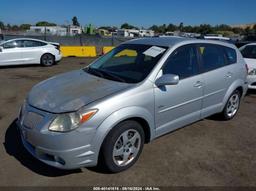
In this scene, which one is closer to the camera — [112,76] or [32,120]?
[32,120]

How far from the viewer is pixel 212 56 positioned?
15.2ft

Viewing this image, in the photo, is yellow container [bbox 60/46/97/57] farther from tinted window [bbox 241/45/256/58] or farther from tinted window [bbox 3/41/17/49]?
tinted window [bbox 241/45/256/58]

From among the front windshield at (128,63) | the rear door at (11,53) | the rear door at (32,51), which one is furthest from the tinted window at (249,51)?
the rear door at (11,53)

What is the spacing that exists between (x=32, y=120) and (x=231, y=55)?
3.89 metres

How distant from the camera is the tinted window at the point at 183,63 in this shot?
3848 millimetres

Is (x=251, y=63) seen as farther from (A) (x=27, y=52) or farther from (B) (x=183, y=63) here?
(A) (x=27, y=52)

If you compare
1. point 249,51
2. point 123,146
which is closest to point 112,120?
point 123,146

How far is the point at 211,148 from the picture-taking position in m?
4.16

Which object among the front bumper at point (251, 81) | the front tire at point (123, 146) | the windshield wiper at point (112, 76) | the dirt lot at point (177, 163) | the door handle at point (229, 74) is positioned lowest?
the dirt lot at point (177, 163)

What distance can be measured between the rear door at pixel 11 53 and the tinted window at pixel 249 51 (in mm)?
9293

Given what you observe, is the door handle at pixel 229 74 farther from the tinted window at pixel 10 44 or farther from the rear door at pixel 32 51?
the tinted window at pixel 10 44

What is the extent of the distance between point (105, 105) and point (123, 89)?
0.41 m

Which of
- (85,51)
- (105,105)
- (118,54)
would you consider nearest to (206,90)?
(118,54)

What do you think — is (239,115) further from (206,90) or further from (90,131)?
(90,131)
